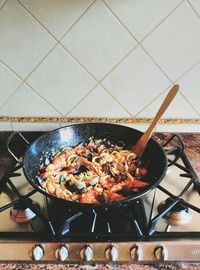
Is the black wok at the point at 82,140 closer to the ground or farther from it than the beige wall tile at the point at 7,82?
closer to the ground

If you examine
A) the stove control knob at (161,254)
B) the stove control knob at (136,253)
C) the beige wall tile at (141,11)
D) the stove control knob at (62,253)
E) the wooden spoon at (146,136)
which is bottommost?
the stove control knob at (161,254)

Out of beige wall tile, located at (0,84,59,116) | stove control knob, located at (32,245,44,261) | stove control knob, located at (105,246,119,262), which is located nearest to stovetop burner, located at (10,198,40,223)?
stove control knob, located at (32,245,44,261)

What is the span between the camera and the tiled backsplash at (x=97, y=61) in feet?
3.27

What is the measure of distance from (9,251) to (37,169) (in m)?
0.28

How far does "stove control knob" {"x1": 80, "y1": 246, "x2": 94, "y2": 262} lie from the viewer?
72cm

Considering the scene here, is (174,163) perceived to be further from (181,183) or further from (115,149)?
(115,149)

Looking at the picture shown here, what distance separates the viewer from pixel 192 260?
73cm

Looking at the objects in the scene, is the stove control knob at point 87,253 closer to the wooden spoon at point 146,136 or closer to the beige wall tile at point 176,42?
the wooden spoon at point 146,136

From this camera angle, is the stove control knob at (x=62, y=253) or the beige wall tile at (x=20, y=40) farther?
the beige wall tile at (x=20, y=40)

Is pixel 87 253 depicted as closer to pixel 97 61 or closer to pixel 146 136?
pixel 146 136

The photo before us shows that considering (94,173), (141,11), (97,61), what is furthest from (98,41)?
(94,173)

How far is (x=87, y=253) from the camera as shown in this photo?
72cm

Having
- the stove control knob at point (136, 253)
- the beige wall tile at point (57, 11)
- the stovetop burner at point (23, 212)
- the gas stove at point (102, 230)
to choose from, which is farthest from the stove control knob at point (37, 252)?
the beige wall tile at point (57, 11)

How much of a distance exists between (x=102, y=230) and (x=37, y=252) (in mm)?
169
